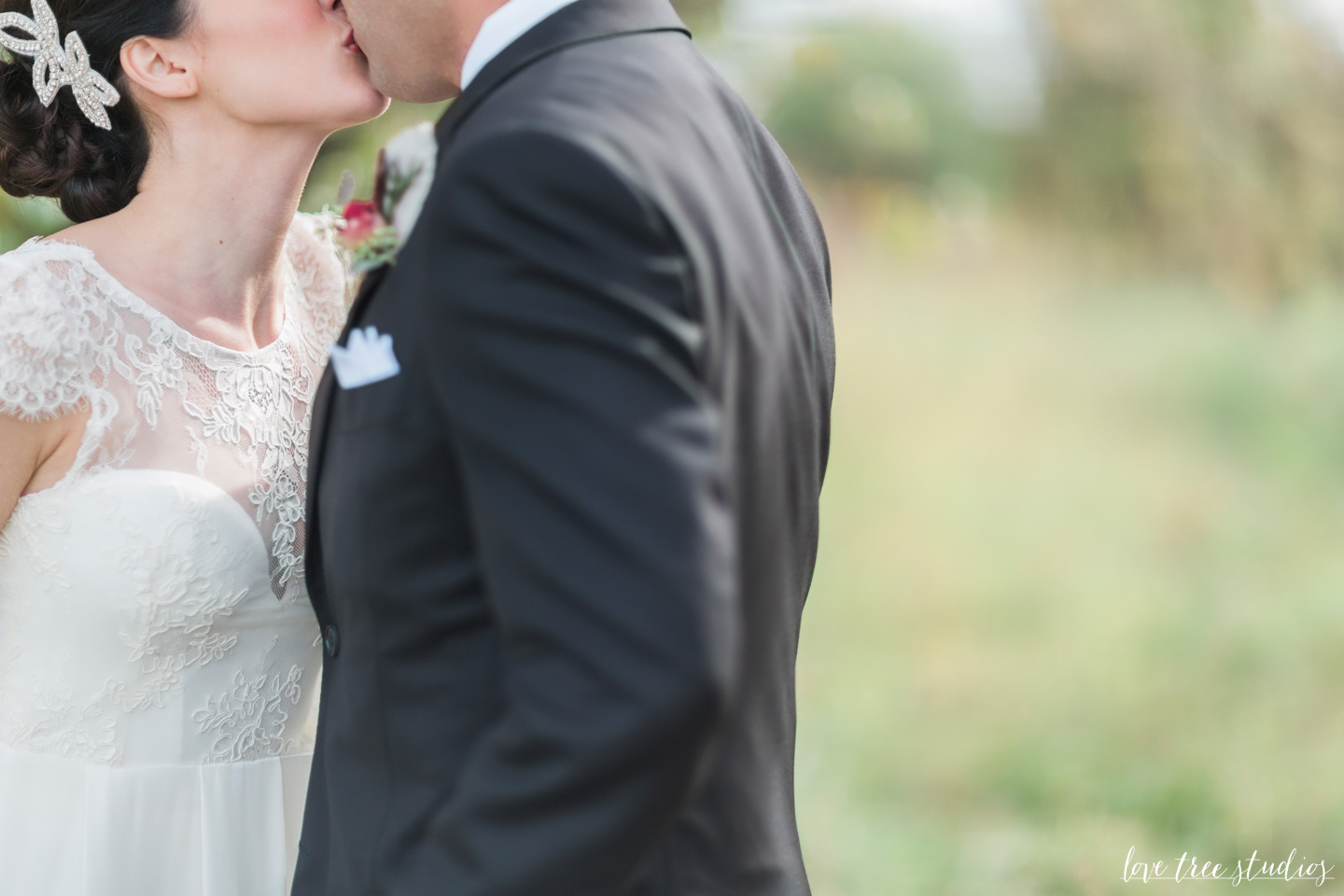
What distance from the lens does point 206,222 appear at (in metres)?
2.10

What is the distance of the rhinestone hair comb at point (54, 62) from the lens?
206 centimetres

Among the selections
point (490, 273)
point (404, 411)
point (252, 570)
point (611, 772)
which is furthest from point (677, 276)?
point (252, 570)

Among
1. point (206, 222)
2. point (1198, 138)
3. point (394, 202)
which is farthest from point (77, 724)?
point (1198, 138)

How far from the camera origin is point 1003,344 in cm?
860

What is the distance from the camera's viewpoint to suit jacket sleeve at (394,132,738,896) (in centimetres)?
106

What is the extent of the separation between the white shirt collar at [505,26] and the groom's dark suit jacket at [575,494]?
26 millimetres

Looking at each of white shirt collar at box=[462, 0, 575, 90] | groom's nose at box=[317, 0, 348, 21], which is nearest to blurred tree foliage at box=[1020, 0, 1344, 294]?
groom's nose at box=[317, 0, 348, 21]

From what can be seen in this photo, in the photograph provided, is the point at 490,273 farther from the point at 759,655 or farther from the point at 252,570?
the point at 252,570

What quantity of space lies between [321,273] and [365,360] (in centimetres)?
127

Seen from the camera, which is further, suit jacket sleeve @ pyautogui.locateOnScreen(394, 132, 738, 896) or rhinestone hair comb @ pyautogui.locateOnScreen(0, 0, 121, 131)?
rhinestone hair comb @ pyautogui.locateOnScreen(0, 0, 121, 131)

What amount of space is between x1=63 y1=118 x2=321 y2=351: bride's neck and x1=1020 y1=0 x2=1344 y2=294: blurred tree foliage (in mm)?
7435

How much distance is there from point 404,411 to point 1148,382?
26.2 feet

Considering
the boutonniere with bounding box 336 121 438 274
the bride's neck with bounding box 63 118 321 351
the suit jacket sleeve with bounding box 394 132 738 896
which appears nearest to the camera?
the suit jacket sleeve with bounding box 394 132 738 896

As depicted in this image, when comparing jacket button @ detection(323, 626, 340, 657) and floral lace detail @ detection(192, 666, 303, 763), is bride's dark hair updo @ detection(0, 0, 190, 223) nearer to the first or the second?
floral lace detail @ detection(192, 666, 303, 763)
